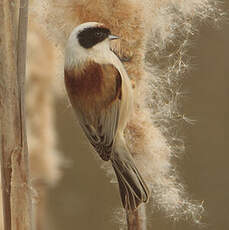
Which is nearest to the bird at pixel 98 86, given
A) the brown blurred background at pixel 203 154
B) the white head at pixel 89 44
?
the white head at pixel 89 44

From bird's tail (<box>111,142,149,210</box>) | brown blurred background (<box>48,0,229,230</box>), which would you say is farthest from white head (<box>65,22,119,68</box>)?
brown blurred background (<box>48,0,229,230</box>)

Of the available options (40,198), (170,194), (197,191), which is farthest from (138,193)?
(197,191)

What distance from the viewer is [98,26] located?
0.54 meters

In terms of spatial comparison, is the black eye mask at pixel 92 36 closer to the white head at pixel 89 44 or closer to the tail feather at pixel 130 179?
the white head at pixel 89 44

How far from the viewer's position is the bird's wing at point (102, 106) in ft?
1.78

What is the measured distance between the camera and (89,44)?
1.79 feet

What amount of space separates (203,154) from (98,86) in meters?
1.44

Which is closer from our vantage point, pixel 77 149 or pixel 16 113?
pixel 16 113

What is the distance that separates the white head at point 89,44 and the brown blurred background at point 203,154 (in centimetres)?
133

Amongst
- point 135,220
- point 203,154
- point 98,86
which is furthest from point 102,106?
point 203,154

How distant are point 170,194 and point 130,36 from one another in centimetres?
25

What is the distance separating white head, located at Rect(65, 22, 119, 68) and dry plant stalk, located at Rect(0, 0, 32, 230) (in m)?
0.08

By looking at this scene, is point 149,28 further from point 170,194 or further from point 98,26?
point 170,194

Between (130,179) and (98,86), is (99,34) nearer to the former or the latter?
(98,86)
